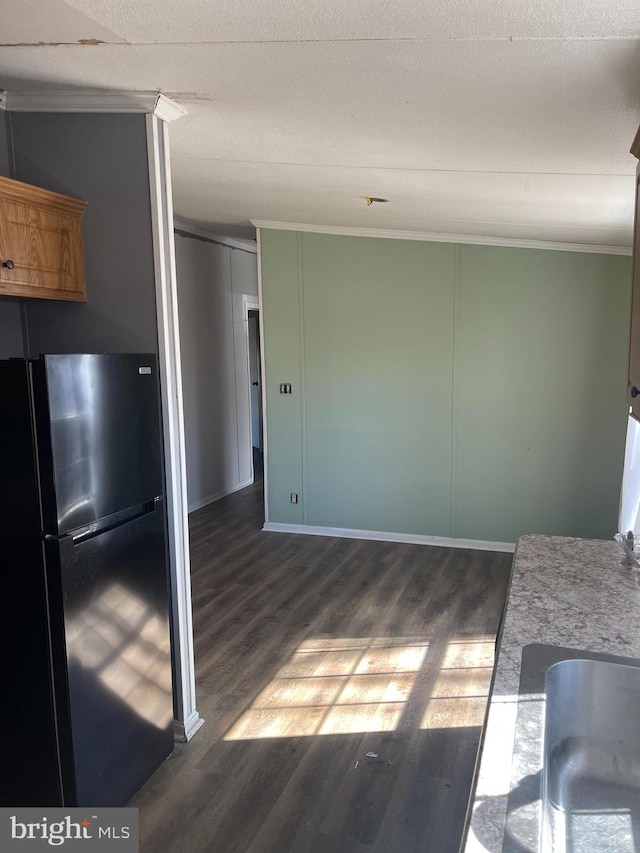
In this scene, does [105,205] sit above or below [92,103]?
below

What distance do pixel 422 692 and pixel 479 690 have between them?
0.90 ft

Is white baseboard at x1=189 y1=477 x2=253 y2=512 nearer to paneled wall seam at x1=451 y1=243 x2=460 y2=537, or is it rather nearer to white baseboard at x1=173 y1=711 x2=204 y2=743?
paneled wall seam at x1=451 y1=243 x2=460 y2=537

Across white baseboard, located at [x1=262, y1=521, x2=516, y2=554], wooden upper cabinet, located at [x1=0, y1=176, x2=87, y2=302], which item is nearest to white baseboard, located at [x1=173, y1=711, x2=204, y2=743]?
wooden upper cabinet, located at [x1=0, y1=176, x2=87, y2=302]

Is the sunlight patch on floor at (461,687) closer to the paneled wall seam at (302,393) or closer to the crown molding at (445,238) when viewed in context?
the paneled wall seam at (302,393)

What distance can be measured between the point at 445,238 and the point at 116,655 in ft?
12.9

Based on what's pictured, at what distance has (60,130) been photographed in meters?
2.39

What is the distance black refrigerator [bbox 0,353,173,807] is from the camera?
1.91 m

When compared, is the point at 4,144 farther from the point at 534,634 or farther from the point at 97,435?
the point at 534,634

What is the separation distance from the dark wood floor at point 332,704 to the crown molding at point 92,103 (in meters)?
2.49

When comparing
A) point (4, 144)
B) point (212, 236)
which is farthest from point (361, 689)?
point (212, 236)

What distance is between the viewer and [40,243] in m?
Answer: 2.23

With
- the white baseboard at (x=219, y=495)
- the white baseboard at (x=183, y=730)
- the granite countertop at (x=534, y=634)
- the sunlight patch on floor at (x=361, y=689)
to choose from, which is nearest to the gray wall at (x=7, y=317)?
the white baseboard at (x=183, y=730)

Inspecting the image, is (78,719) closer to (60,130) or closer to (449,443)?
(60,130)

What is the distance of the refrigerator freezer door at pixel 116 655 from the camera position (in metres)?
2.01
